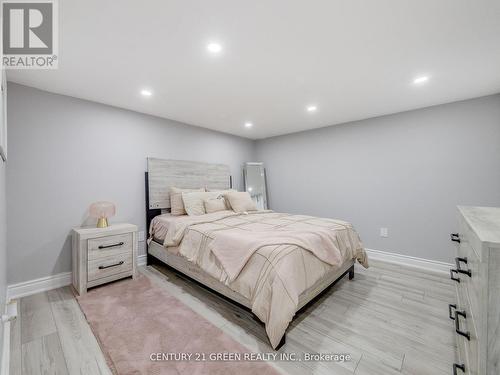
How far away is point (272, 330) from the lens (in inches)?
56.3

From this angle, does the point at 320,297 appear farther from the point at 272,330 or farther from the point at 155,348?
the point at 155,348

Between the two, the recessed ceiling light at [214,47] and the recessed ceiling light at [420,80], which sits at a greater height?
the recessed ceiling light at [214,47]

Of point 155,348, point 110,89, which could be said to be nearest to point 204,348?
point 155,348

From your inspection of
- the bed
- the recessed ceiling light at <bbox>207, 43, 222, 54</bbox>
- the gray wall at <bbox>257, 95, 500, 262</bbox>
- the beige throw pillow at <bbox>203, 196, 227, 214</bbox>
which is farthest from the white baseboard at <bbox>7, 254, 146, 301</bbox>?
the gray wall at <bbox>257, 95, 500, 262</bbox>

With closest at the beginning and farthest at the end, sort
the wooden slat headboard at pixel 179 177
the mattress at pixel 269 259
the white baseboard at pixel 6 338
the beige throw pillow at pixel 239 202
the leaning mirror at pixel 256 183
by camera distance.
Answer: the white baseboard at pixel 6 338 < the mattress at pixel 269 259 < the wooden slat headboard at pixel 179 177 < the beige throw pillow at pixel 239 202 < the leaning mirror at pixel 256 183

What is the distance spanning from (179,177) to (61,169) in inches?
58.2

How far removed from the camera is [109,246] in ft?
7.86

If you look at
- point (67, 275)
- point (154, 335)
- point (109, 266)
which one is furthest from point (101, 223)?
point (154, 335)

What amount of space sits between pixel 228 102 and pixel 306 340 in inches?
107

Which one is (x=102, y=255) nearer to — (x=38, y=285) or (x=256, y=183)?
(x=38, y=285)

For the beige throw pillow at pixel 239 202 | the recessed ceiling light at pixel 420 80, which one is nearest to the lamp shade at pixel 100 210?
the beige throw pillow at pixel 239 202

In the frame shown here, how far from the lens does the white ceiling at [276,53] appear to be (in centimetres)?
135

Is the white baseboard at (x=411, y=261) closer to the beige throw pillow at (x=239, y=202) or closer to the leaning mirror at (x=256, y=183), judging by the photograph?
the beige throw pillow at (x=239, y=202)

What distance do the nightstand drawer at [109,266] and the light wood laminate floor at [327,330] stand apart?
0.29 metres
